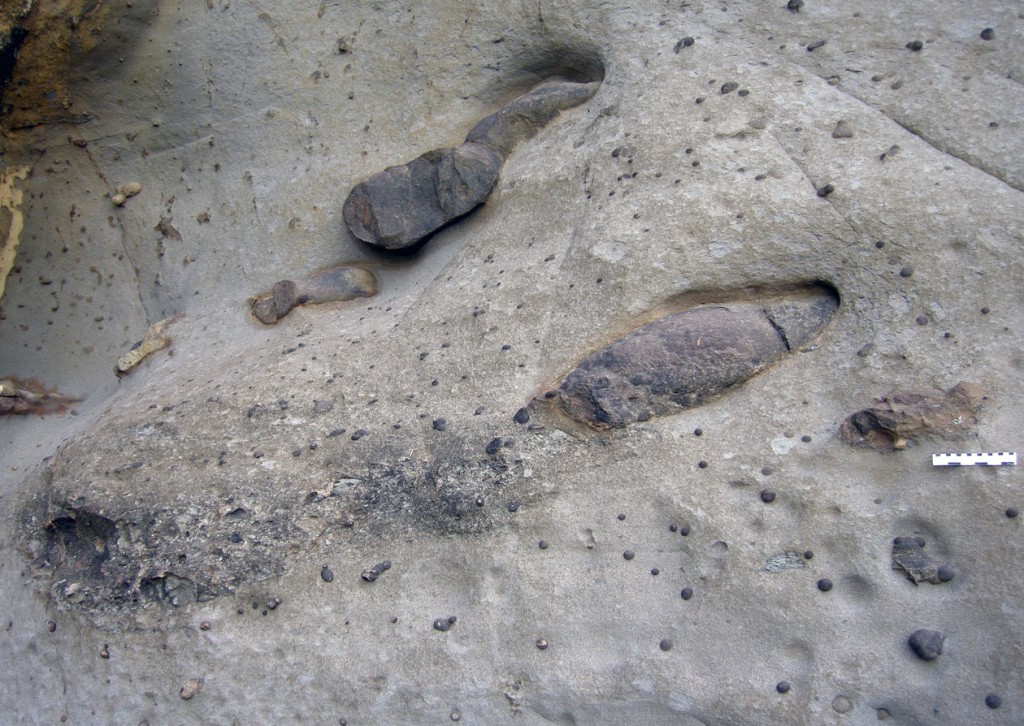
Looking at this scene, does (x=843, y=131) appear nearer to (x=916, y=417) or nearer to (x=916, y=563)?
(x=916, y=417)

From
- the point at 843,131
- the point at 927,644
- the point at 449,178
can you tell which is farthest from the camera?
the point at 449,178

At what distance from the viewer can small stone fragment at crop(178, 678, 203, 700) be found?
8.79 feet

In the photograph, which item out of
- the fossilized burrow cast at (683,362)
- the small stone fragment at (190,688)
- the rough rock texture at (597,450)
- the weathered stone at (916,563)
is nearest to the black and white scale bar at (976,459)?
the rough rock texture at (597,450)

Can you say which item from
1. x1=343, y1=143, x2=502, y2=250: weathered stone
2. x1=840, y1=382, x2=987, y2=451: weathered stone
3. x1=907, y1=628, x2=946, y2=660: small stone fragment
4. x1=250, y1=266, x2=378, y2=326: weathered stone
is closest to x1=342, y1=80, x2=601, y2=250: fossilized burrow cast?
x1=343, y1=143, x2=502, y2=250: weathered stone

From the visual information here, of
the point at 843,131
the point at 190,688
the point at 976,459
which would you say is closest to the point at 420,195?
the point at 843,131

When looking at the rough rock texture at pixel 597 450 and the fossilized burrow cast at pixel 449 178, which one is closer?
the rough rock texture at pixel 597 450

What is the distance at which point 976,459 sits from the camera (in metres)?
2.25

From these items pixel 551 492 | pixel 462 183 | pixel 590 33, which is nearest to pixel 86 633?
pixel 551 492

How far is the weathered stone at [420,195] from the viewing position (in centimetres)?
354

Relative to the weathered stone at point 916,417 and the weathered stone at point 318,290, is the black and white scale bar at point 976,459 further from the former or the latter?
the weathered stone at point 318,290

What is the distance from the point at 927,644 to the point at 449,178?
2.47 metres

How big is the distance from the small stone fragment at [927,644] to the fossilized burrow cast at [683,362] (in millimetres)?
914

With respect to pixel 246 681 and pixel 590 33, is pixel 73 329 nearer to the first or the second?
pixel 246 681

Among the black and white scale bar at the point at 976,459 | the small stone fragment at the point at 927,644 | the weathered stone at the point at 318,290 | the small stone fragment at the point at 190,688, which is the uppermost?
the black and white scale bar at the point at 976,459
